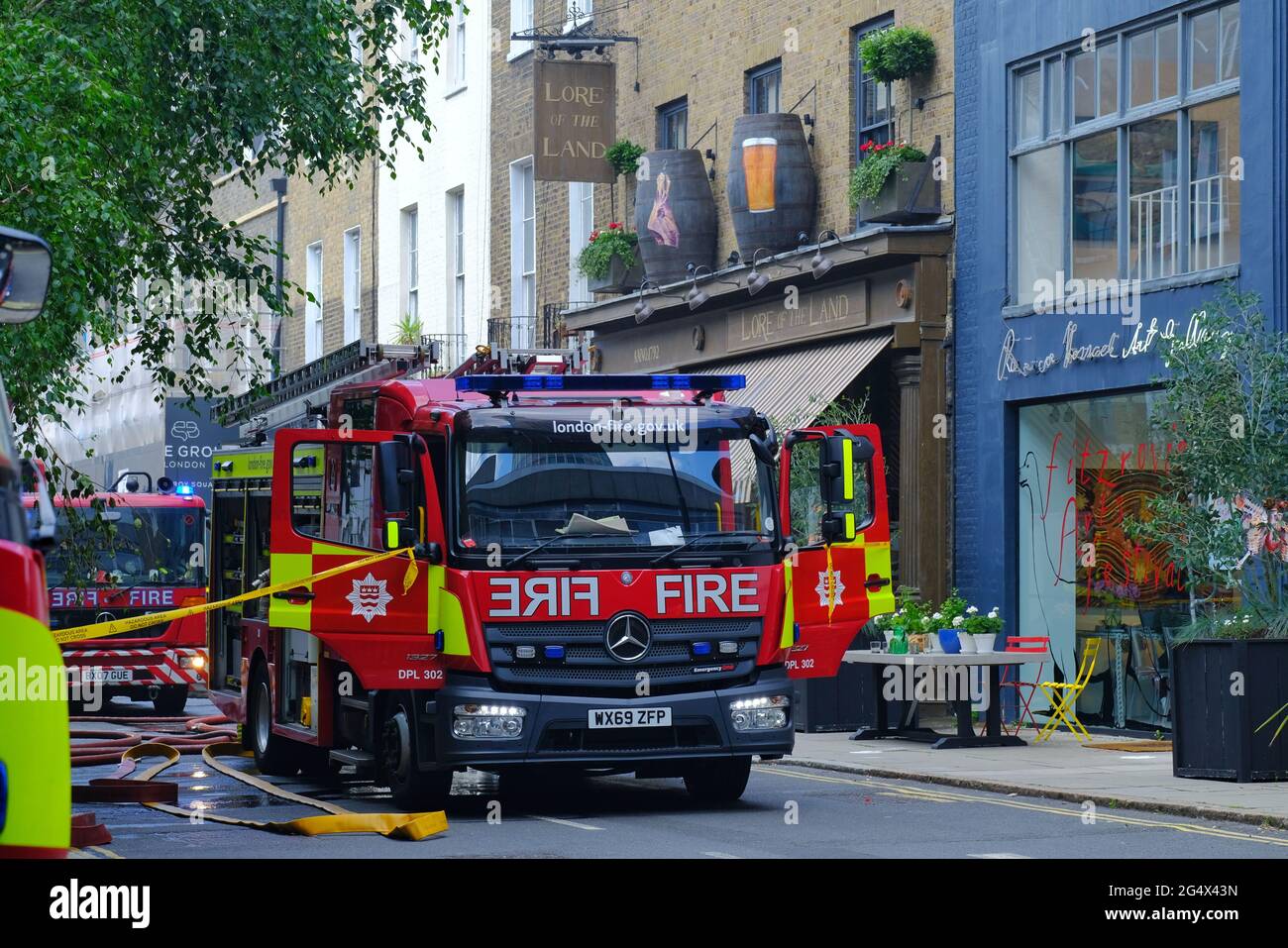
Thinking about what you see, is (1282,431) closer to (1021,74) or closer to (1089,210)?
(1089,210)

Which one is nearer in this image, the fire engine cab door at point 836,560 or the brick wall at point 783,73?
the fire engine cab door at point 836,560

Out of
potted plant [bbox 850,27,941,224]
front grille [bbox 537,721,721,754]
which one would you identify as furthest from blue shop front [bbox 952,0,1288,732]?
front grille [bbox 537,721,721,754]

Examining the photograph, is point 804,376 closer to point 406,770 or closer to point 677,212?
point 677,212

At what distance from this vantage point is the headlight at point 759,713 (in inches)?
513

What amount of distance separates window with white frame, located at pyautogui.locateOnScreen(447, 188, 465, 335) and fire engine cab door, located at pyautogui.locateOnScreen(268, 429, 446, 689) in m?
21.1

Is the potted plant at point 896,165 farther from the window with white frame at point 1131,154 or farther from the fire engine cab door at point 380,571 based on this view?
the fire engine cab door at point 380,571

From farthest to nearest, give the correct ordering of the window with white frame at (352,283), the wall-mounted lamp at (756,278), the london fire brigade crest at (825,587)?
the window with white frame at (352,283) < the wall-mounted lamp at (756,278) < the london fire brigade crest at (825,587)

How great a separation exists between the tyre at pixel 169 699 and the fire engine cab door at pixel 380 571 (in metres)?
11.4

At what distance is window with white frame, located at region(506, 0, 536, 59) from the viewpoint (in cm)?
3209

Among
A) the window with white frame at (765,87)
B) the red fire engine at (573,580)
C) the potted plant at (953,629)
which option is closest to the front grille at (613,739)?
the red fire engine at (573,580)

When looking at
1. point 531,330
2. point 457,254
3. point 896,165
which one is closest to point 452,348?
point 457,254

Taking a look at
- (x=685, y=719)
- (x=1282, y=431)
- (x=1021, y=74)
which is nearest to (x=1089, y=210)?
(x=1021, y=74)

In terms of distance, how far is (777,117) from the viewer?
2388 centimetres

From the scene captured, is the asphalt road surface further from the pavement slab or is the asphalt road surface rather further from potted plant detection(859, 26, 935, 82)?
potted plant detection(859, 26, 935, 82)
